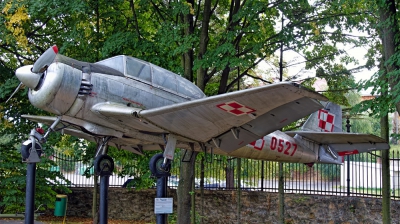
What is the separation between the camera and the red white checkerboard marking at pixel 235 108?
761 centimetres

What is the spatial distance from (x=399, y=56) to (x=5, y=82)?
422 inches

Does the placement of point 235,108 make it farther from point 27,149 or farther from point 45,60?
point 27,149

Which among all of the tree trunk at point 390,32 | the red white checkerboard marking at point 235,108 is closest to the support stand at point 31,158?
the red white checkerboard marking at point 235,108

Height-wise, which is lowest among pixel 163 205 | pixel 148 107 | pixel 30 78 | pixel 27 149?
pixel 163 205

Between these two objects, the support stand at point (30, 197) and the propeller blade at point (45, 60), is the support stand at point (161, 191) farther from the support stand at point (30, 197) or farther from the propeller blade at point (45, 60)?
the propeller blade at point (45, 60)

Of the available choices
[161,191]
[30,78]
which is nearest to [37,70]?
[30,78]

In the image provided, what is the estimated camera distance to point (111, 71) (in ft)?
29.4

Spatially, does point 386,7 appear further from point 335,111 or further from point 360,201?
point 360,201

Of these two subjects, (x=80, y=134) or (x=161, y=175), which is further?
(x=80, y=134)

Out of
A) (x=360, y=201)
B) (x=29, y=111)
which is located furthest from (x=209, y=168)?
(x=29, y=111)

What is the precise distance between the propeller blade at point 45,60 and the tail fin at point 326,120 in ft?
21.6

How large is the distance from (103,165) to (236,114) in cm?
298

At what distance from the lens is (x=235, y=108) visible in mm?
7762

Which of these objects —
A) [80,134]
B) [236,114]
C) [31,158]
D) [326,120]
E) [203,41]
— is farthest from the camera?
[203,41]
